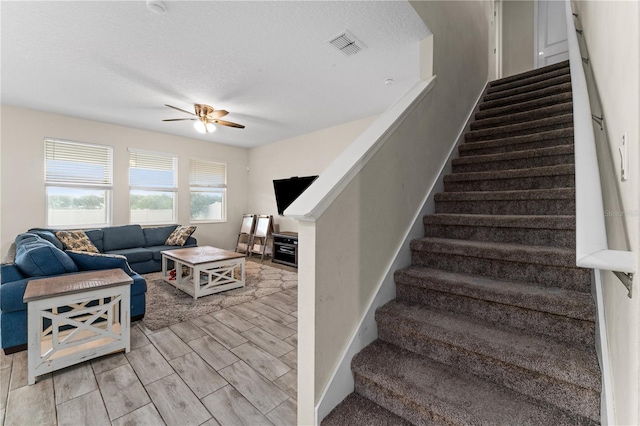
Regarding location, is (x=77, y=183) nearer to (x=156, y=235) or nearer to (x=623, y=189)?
(x=156, y=235)

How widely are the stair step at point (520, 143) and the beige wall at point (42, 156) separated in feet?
17.8

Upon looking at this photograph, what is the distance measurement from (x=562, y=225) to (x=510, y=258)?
368 millimetres

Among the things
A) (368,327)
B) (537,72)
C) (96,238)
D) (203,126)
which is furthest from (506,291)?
(96,238)

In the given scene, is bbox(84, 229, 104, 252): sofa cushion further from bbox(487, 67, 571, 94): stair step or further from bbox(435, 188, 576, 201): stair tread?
bbox(487, 67, 571, 94): stair step

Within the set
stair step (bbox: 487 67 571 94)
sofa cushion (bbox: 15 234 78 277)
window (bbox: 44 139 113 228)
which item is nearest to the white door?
stair step (bbox: 487 67 571 94)

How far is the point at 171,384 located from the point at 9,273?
5.34 feet

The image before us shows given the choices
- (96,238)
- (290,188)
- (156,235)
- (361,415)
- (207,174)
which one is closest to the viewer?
(361,415)

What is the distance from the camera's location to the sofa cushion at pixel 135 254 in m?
4.35

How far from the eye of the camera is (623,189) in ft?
2.75

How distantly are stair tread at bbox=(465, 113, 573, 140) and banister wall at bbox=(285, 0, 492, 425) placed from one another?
0.48m

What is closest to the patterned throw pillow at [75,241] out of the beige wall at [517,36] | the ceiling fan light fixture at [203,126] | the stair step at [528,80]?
the ceiling fan light fixture at [203,126]

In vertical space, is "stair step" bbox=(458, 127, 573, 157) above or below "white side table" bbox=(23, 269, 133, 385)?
above

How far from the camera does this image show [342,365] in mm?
1388

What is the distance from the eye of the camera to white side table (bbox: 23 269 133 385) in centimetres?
180
